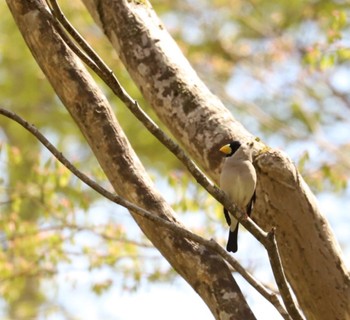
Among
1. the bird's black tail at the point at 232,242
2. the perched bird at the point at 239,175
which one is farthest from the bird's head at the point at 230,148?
the bird's black tail at the point at 232,242

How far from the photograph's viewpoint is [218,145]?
133 inches

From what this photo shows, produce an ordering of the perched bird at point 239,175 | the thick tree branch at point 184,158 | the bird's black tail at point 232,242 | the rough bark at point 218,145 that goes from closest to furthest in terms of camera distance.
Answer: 1. the thick tree branch at point 184,158
2. the rough bark at point 218,145
3. the perched bird at point 239,175
4. the bird's black tail at point 232,242

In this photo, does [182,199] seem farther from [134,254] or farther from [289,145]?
[289,145]

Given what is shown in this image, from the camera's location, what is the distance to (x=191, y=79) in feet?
11.9

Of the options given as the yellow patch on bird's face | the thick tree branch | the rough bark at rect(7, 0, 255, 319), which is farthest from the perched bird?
the thick tree branch

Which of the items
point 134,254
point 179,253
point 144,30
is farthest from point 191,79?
point 134,254

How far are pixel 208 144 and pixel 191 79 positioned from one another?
→ 0.41m

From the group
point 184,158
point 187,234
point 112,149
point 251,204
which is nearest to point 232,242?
point 251,204

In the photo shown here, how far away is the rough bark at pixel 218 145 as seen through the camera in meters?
3.11

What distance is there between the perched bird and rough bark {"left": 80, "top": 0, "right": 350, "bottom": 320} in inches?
1.8

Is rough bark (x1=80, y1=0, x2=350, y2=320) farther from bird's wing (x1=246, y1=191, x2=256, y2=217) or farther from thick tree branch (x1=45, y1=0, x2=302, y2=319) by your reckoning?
thick tree branch (x1=45, y1=0, x2=302, y2=319)

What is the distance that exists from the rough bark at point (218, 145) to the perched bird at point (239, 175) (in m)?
0.05

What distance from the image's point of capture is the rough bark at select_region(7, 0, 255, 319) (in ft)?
10.2

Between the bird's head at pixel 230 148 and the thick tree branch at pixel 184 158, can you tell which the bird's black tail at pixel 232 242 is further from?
the thick tree branch at pixel 184 158
